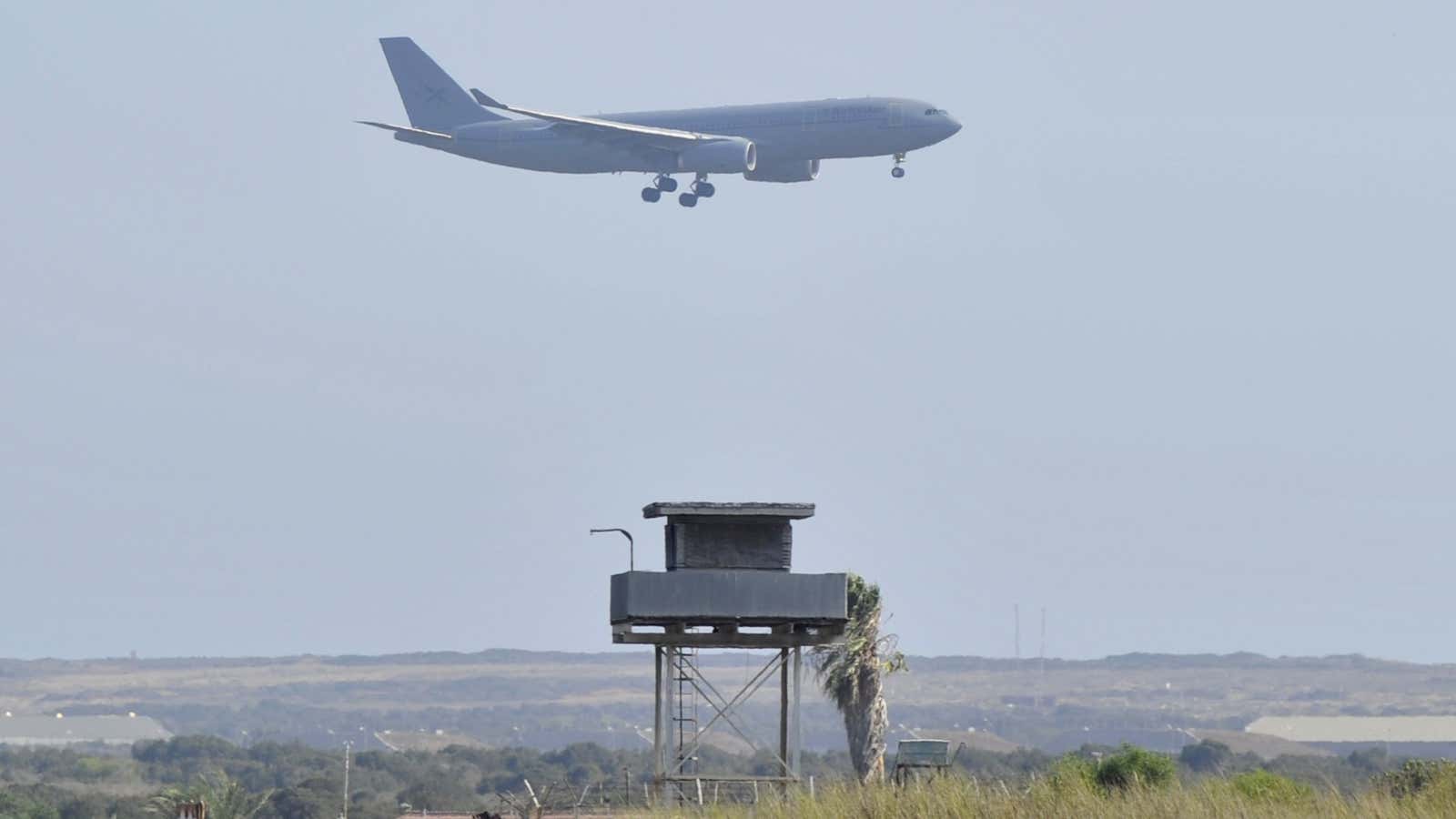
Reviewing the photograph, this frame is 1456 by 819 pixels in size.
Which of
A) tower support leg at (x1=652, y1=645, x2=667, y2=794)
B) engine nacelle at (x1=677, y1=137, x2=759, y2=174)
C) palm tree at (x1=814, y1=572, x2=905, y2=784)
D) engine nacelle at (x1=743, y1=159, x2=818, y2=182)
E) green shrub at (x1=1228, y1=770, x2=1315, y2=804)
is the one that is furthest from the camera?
engine nacelle at (x1=743, y1=159, x2=818, y2=182)

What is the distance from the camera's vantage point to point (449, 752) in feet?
619

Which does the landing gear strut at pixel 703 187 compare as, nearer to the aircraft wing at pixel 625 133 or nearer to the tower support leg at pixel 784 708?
the aircraft wing at pixel 625 133

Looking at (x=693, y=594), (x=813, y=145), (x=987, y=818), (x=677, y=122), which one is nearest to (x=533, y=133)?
(x=677, y=122)

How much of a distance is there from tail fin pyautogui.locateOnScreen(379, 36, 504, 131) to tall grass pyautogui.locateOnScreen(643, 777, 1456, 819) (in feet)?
310

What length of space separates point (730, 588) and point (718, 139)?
63351 mm

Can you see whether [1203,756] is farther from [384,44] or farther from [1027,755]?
[384,44]

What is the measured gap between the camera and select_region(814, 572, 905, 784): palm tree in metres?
60.8

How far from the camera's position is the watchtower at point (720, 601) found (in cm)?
4616

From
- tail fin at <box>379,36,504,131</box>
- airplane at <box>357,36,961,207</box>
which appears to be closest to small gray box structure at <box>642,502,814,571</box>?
airplane at <box>357,36,961,207</box>

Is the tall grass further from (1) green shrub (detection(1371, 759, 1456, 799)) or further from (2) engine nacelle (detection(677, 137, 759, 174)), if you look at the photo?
(2) engine nacelle (detection(677, 137, 759, 174))

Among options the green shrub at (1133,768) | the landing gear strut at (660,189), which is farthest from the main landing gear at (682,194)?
the green shrub at (1133,768)

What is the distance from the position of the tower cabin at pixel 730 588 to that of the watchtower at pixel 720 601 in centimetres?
2

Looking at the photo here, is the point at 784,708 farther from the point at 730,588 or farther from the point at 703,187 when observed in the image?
the point at 703,187

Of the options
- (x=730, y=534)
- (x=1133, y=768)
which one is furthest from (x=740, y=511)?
(x=1133, y=768)
